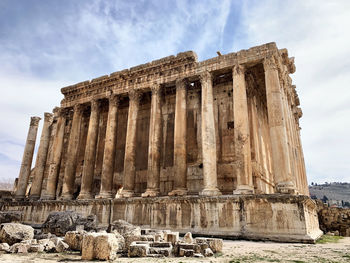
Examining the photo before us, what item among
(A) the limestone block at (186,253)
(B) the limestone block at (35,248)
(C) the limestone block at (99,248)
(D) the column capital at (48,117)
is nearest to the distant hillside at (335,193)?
(D) the column capital at (48,117)

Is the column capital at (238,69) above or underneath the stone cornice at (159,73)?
underneath

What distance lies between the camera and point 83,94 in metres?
20.1

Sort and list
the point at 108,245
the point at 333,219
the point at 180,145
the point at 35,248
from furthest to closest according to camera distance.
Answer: the point at 333,219, the point at 180,145, the point at 35,248, the point at 108,245

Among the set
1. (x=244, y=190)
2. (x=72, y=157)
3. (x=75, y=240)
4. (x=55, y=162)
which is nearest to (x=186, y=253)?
(x=75, y=240)

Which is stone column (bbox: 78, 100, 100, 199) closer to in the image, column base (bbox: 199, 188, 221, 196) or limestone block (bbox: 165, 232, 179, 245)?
column base (bbox: 199, 188, 221, 196)

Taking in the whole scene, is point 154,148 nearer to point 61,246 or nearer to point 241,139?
point 241,139

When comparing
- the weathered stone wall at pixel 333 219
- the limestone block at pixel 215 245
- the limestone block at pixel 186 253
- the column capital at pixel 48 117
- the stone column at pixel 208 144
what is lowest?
the limestone block at pixel 186 253

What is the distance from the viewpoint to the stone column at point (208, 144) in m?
13.3

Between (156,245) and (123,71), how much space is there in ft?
44.3

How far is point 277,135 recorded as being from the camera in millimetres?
12562

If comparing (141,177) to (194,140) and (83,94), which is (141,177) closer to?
(194,140)

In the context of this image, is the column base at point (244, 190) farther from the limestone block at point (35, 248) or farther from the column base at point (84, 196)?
the column base at point (84, 196)

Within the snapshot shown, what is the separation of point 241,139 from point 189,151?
4468 millimetres

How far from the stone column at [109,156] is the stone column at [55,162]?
15.5ft
